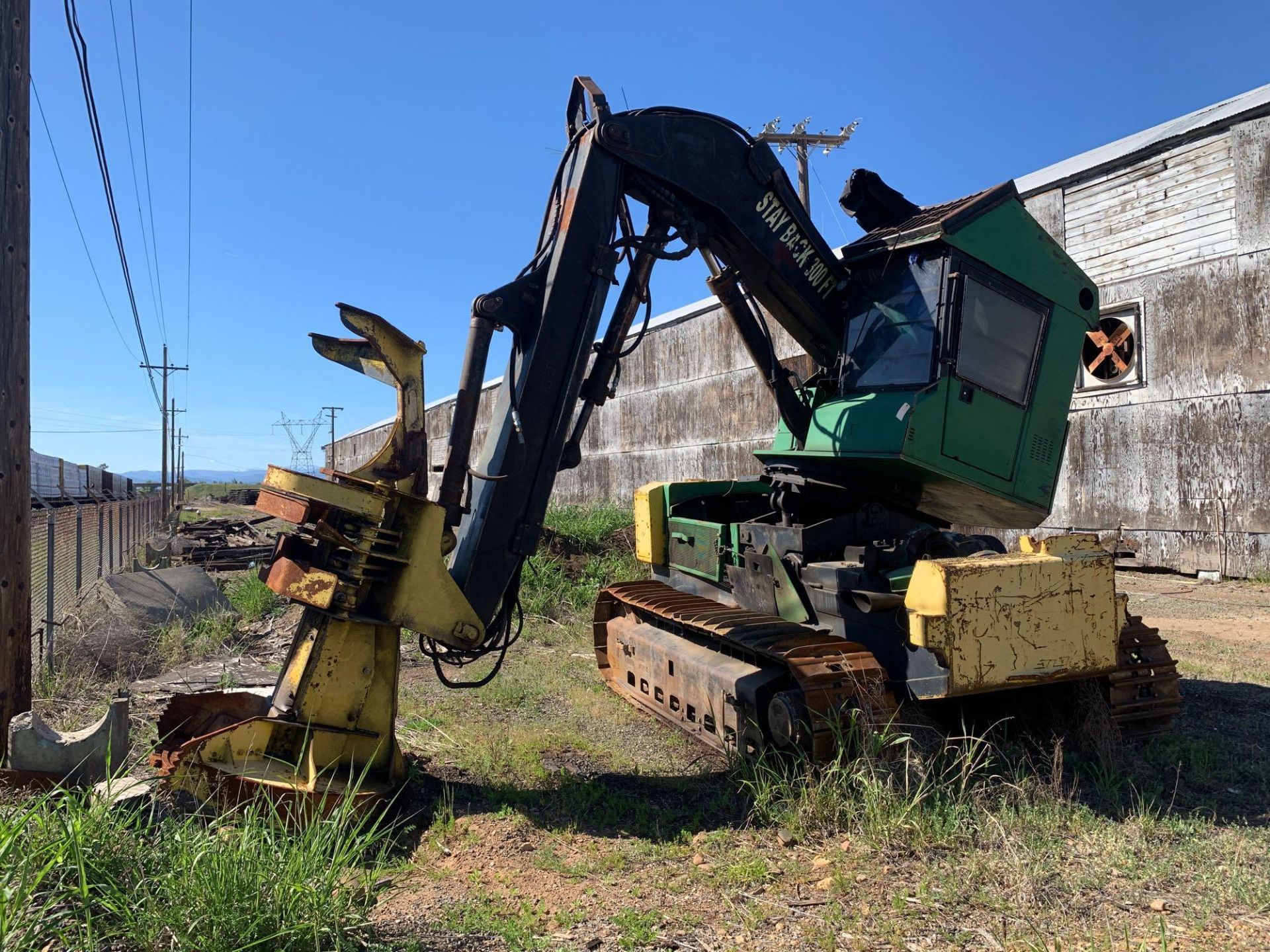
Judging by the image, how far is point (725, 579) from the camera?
6234 mm

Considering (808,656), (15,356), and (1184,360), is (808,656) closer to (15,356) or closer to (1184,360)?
(15,356)

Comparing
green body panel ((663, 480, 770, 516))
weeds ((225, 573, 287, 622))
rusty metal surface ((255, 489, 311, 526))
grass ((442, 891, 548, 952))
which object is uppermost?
green body panel ((663, 480, 770, 516))

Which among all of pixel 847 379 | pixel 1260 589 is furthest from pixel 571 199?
pixel 1260 589

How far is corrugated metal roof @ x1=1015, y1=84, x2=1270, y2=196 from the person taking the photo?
9578 mm

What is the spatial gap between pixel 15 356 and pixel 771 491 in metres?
4.30

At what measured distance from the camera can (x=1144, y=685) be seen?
4.86 m

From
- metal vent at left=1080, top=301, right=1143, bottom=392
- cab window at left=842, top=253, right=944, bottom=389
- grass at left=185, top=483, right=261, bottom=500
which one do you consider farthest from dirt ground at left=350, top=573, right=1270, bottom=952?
grass at left=185, top=483, right=261, bottom=500

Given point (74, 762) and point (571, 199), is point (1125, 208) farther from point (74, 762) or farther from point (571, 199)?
point (74, 762)

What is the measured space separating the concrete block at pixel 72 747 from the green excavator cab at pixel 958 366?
12.8 feet

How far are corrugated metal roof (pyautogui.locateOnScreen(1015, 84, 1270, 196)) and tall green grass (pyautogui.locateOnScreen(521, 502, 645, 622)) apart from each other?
24.8ft

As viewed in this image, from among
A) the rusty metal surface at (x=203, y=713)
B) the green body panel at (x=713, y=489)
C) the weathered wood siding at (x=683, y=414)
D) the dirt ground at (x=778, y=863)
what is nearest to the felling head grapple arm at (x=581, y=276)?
the dirt ground at (x=778, y=863)

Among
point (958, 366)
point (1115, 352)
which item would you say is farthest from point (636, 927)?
point (1115, 352)

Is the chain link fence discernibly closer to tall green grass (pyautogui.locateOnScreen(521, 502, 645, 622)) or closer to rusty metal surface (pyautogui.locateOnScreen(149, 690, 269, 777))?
rusty metal surface (pyautogui.locateOnScreen(149, 690, 269, 777))

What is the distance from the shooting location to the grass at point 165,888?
2.49 meters
